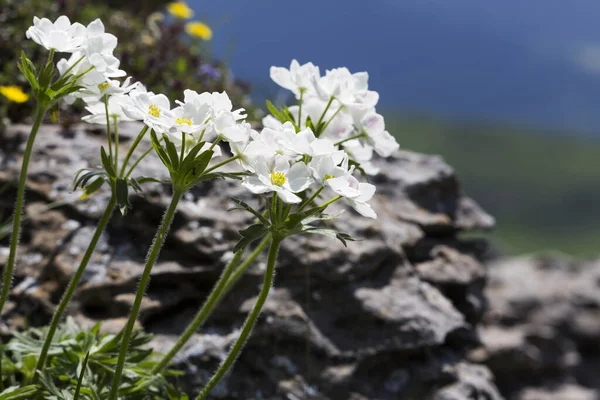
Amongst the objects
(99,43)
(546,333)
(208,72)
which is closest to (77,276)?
(99,43)

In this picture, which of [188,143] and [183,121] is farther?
[188,143]

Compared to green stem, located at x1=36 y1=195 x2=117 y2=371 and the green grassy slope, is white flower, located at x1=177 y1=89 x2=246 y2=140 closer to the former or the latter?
green stem, located at x1=36 y1=195 x2=117 y2=371

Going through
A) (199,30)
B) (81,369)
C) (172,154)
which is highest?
(199,30)

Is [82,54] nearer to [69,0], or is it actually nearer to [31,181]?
[31,181]

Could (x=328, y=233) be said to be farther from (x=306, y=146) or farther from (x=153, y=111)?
(x=153, y=111)

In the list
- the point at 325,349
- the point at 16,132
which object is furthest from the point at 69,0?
the point at 325,349

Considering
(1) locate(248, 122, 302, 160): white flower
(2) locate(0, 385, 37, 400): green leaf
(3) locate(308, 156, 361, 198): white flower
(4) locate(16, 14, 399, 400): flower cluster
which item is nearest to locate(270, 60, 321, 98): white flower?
(4) locate(16, 14, 399, 400): flower cluster
